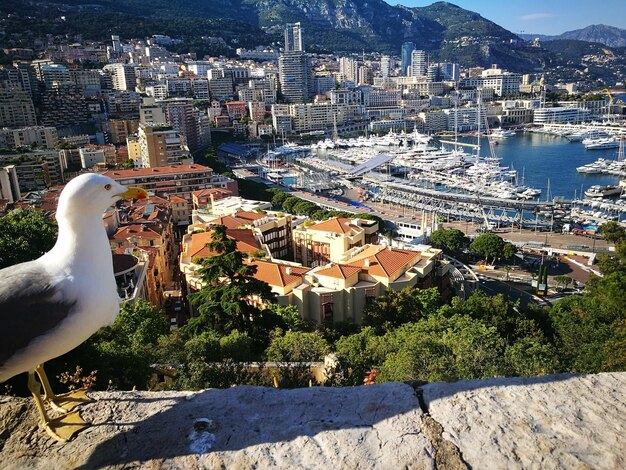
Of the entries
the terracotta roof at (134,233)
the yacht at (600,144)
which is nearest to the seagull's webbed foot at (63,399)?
the terracotta roof at (134,233)

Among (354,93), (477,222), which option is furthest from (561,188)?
(354,93)

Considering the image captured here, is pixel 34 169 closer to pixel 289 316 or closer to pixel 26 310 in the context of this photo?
pixel 289 316

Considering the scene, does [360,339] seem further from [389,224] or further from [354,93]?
[354,93]

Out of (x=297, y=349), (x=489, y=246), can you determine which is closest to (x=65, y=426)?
(x=297, y=349)

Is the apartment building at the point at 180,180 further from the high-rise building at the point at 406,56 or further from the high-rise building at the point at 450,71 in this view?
the high-rise building at the point at 406,56

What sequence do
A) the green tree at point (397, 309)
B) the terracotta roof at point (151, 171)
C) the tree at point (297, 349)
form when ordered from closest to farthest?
the tree at point (297, 349) < the green tree at point (397, 309) < the terracotta roof at point (151, 171)

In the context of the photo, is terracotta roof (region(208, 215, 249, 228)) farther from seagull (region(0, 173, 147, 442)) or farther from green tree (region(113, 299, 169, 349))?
seagull (region(0, 173, 147, 442))
